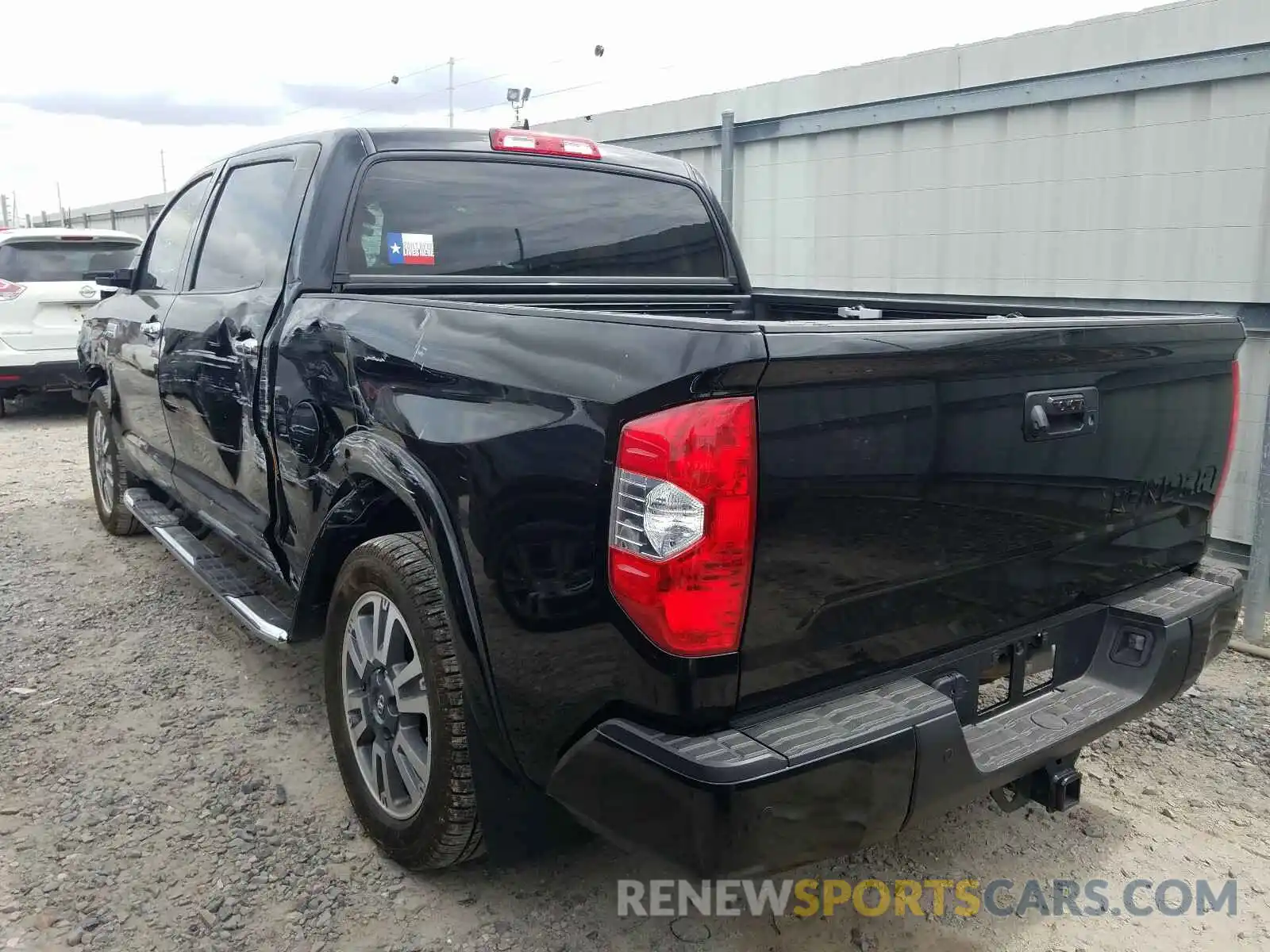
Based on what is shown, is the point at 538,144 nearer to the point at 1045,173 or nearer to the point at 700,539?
the point at 700,539

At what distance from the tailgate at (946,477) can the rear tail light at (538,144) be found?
6.76 feet

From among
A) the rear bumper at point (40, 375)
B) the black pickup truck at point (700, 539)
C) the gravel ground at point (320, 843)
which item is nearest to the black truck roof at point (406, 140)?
the black pickup truck at point (700, 539)

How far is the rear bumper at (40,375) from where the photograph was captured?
919 centimetres

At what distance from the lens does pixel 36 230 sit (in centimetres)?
960

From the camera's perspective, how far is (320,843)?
294 centimetres

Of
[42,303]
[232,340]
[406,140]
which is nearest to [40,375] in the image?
[42,303]

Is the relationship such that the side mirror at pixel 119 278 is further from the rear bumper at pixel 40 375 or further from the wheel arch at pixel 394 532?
the rear bumper at pixel 40 375

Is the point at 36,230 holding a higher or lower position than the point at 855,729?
higher

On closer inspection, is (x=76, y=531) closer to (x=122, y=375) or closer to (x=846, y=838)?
(x=122, y=375)

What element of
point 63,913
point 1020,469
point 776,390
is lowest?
point 63,913

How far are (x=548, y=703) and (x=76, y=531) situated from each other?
201 inches

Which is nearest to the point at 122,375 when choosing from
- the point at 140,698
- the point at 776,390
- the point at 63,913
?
the point at 140,698

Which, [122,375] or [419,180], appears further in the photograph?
[122,375]

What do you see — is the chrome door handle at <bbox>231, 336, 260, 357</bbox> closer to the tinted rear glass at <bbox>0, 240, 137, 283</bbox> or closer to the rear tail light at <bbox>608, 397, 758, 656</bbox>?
the rear tail light at <bbox>608, 397, 758, 656</bbox>
